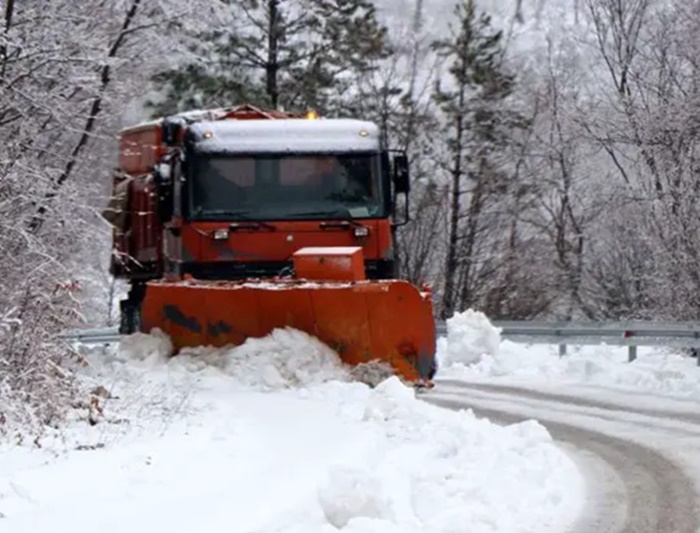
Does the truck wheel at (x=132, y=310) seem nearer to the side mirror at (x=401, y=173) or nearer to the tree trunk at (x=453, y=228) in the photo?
the side mirror at (x=401, y=173)

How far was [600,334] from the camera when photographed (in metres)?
17.0

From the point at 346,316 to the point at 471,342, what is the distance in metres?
→ 6.36

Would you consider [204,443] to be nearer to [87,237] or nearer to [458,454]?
Answer: [458,454]

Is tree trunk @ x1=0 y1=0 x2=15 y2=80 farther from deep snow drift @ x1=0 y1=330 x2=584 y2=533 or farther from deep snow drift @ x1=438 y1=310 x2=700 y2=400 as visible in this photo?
deep snow drift @ x1=438 y1=310 x2=700 y2=400

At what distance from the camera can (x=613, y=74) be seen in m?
26.9

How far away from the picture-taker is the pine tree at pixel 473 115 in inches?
1233

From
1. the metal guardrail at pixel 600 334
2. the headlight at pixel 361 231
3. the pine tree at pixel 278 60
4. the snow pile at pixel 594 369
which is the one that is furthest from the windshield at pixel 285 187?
the pine tree at pixel 278 60

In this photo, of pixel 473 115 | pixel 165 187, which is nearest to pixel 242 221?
pixel 165 187

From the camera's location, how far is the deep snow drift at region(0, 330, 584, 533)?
19.1ft

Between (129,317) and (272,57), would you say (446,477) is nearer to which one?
(129,317)

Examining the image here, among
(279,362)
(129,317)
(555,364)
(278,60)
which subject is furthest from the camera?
(278,60)

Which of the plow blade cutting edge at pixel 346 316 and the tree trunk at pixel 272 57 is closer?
the plow blade cutting edge at pixel 346 316

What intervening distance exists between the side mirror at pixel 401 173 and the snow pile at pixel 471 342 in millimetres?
4521

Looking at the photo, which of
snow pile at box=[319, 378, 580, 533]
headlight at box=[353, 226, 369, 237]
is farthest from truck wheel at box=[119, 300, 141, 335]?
snow pile at box=[319, 378, 580, 533]
